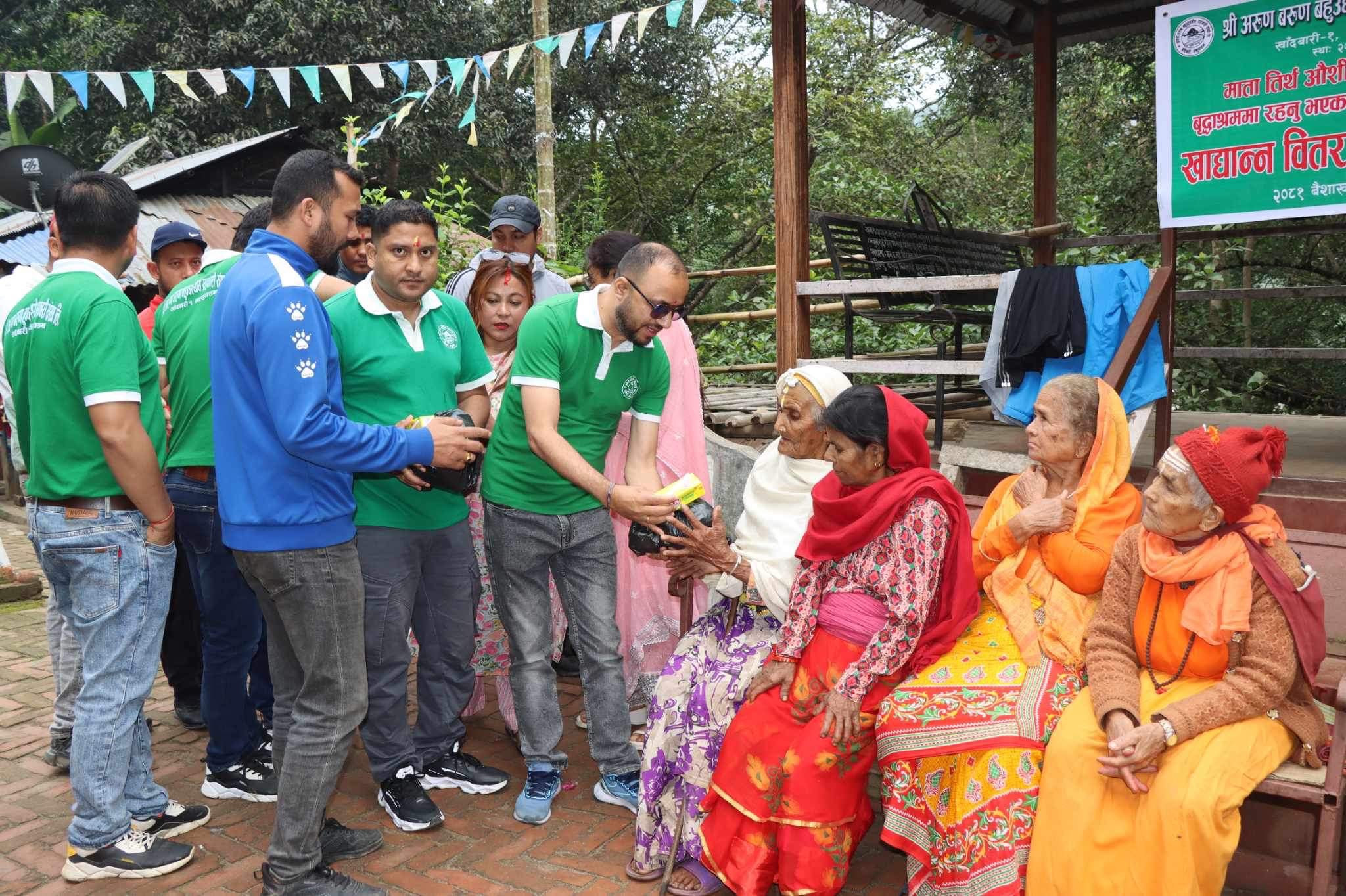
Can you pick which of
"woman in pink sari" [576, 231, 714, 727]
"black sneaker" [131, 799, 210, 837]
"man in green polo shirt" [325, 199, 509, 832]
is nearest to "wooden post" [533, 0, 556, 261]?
"woman in pink sari" [576, 231, 714, 727]

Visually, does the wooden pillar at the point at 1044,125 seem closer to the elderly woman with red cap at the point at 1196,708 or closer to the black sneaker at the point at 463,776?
the elderly woman with red cap at the point at 1196,708

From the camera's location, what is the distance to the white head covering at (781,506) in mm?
3344

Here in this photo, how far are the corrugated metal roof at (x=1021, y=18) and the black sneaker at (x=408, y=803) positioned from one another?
17.9ft

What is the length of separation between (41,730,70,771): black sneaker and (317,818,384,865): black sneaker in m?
1.46

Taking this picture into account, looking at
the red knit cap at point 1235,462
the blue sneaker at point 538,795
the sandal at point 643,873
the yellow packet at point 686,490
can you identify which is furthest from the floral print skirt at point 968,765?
the blue sneaker at point 538,795

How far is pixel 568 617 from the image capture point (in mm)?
3734

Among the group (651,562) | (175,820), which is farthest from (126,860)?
(651,562)

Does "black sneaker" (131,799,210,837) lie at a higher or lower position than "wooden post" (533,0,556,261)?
lower

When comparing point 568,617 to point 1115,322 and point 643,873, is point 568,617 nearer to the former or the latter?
point 643,873

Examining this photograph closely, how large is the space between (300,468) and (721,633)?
5.10 feet

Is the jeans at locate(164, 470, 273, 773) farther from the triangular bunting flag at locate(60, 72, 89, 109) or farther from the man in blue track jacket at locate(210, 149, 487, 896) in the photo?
the triangular bunting flag at locate(60, 72, 89, 109)

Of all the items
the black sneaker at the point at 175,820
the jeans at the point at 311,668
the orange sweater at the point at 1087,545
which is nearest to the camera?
the jeans at the point at 311,668

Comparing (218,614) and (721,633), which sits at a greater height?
(218,614)

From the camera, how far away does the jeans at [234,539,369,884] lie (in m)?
2.85
